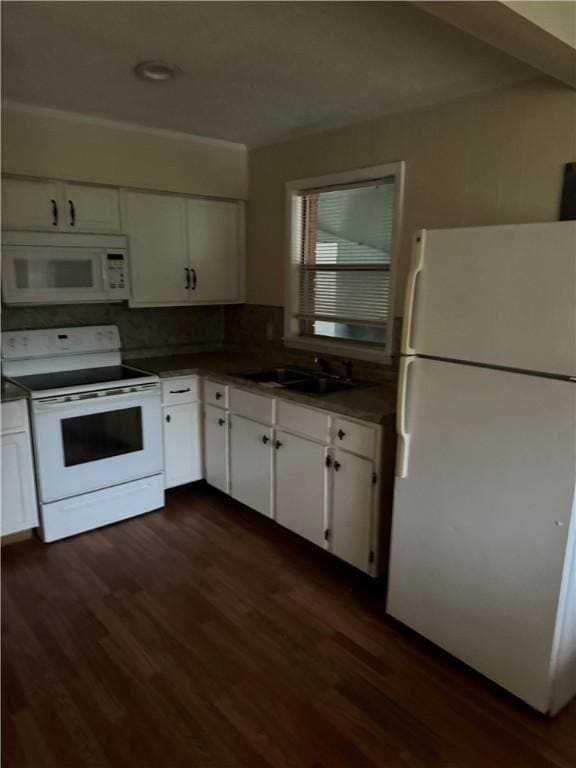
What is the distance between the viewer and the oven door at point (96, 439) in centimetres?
299

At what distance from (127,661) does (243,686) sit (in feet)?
1.68

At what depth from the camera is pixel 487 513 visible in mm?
1987

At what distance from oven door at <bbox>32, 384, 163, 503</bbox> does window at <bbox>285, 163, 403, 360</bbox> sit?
1.13 m

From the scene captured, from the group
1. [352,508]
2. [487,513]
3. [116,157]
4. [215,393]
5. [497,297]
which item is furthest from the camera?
[215,393]

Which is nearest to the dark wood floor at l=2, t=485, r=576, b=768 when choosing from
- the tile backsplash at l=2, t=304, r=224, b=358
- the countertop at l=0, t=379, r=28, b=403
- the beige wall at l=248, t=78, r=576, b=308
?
the countertop at l=0, t=379, r=28, b=403

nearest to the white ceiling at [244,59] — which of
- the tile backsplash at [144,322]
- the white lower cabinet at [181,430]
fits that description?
the tile backsplash at [144,322]

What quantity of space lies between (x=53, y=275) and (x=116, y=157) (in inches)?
33.1

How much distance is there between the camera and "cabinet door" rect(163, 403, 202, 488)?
3568 millimetres

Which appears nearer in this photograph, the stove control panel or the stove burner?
the stove burner

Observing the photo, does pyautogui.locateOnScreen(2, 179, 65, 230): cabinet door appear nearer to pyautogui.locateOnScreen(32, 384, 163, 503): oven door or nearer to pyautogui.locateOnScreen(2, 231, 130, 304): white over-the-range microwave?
pyautogui.locateOnScreen(2, 231, 130, 304): white over-the-range microwave

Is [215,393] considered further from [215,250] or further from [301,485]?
[215,250]

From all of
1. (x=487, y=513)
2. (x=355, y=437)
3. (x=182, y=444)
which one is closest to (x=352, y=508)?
(x=355, y=437)

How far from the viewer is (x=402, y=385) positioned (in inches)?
86.0

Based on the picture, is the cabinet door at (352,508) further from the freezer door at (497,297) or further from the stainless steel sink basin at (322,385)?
the freezer door at (497,297)
